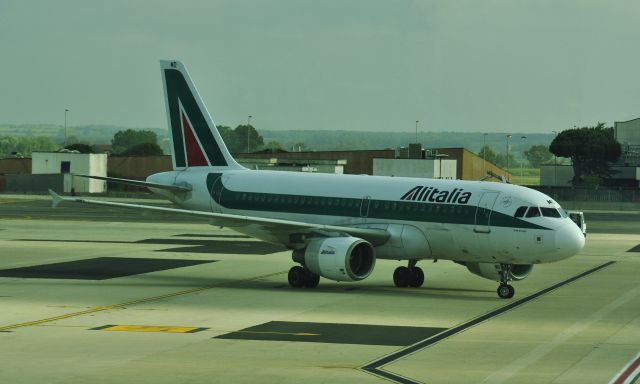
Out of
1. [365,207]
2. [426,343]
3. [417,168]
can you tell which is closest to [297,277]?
[365,207]

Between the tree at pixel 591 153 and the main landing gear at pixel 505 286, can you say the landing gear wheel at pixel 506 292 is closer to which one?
the main landing gear at pixel 505 286

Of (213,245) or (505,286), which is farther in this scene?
(213,245)

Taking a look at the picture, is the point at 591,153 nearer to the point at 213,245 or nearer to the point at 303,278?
the point at 213,245

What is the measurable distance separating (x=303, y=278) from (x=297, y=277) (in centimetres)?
25

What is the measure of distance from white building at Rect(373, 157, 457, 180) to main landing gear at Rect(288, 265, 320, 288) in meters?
67.0

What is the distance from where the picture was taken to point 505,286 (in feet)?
137

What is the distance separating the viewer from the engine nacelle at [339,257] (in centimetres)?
4112

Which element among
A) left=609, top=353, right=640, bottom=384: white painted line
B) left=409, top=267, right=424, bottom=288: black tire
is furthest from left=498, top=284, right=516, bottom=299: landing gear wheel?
left=609, top=353, right=640, bottom=384: white painted line

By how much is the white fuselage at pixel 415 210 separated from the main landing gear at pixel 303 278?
180 cm

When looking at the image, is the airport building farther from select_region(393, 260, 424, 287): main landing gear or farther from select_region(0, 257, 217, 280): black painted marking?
select_region(393, 260, 424, 287): main landing gear

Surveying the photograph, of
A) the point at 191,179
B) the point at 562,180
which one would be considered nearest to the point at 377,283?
the point at 191,179

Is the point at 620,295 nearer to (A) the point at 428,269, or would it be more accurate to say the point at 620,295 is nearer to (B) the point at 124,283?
(A) the point at 428,269

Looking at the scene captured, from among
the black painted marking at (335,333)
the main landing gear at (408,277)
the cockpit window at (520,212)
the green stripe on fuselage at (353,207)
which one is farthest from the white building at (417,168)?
the black painted marking at (335,333)

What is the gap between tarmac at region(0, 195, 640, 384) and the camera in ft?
85.1
